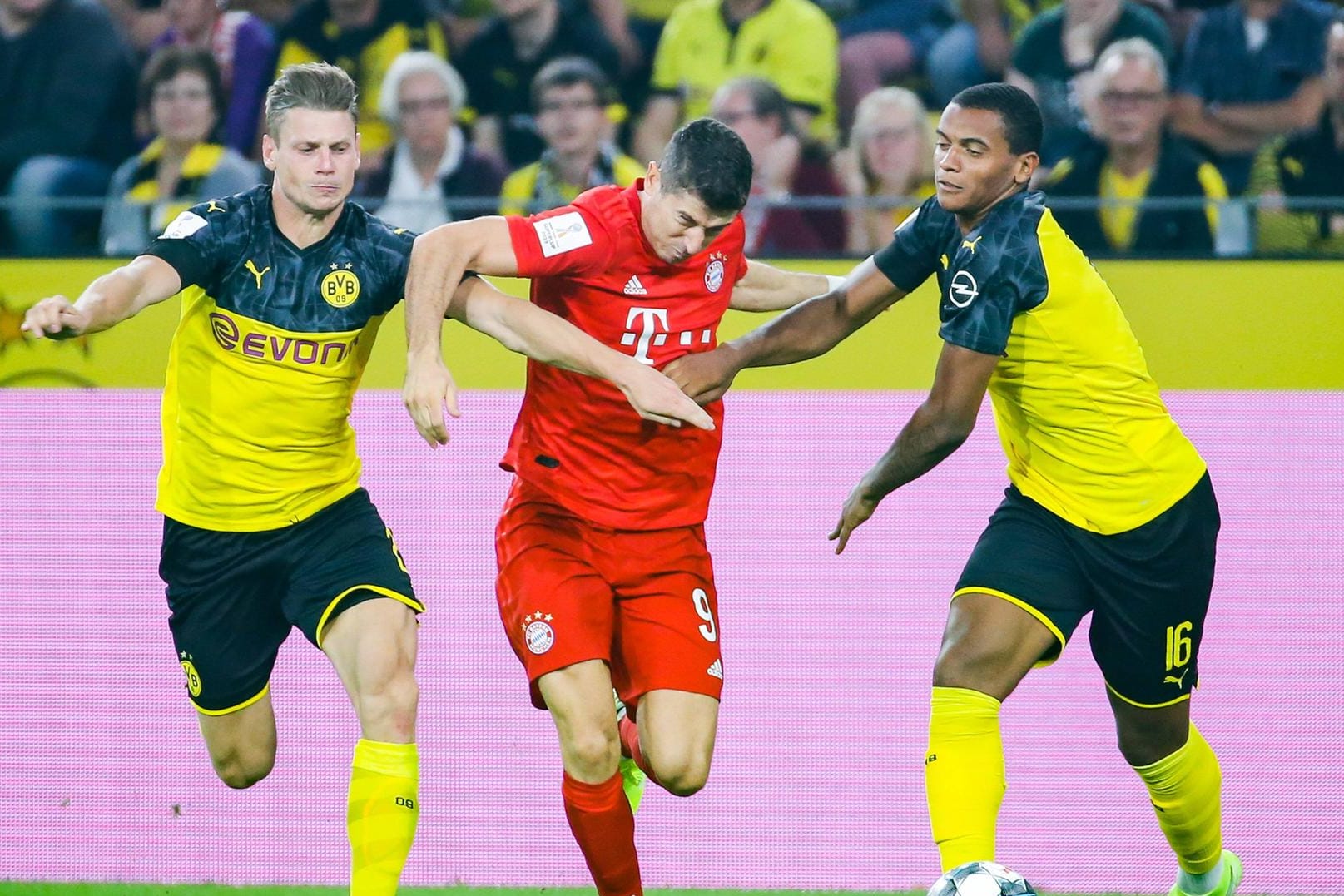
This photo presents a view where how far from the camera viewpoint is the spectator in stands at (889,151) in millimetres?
7891

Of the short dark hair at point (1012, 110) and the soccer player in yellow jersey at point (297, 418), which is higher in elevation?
the short dark hair at point (1012, 110)

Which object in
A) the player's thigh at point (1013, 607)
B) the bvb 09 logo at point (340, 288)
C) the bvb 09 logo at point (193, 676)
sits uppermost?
the bvb 09 logo at point (340, 288)

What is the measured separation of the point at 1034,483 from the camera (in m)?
3.92

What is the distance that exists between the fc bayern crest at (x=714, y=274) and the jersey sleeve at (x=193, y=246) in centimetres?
122

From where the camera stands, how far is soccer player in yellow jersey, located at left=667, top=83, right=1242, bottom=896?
3633 millimetres

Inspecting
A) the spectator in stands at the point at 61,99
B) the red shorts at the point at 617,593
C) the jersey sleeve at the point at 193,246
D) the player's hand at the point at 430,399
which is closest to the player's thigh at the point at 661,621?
the red shorts at the point at 617,593

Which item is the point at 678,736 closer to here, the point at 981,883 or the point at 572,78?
the point at 981,883

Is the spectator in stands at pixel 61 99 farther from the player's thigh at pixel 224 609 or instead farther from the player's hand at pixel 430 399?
the player's hand at pixel 430 399

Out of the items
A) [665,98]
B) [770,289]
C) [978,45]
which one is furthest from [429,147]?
[770,289]

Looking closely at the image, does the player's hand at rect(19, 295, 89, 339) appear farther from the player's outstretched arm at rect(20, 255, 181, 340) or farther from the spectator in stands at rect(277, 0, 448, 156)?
the spectator in stands at rect(277, 0, 448, 156)

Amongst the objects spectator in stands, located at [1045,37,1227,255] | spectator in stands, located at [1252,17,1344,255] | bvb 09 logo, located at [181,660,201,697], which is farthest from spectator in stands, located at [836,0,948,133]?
bvb 09 logo, located at [181,660,201,697]

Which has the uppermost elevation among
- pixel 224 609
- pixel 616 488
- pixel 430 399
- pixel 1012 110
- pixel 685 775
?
pixel 1012 110

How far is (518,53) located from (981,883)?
20.0 feet

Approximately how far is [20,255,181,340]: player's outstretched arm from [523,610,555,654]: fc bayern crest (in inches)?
45.8
